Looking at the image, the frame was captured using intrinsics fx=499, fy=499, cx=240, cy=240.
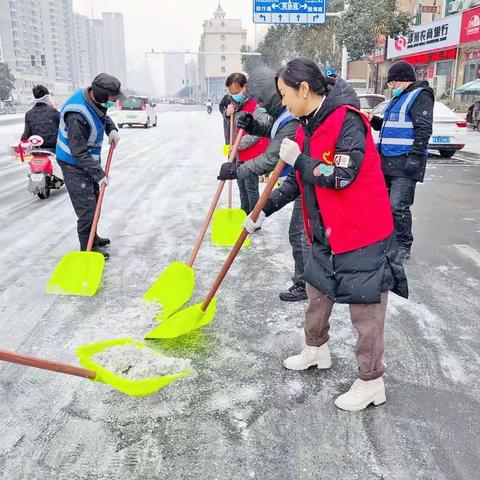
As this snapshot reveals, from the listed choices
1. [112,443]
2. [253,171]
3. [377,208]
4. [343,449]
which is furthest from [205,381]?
[253,171]

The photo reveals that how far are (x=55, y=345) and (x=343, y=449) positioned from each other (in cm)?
186

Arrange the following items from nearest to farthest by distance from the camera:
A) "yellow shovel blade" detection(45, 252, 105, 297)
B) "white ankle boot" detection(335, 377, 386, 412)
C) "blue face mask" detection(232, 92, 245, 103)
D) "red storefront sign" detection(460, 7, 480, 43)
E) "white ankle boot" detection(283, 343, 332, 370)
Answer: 1. "white ankle boot" detection(335, 377, 386, 412)
2. "white ankle boot" detection(283, 343, 332, 370)
3. "yellow shovel blade" detection(45, 252, 105, 297)
4. "blue face mask" detection(232, 92, 245, 103)
5. "red storefront sign" detection(460, 7, 480, 43)

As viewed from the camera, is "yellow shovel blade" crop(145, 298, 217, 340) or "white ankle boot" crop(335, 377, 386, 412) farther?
"yellow shovel blade" crop(145, 298, 217, 340)

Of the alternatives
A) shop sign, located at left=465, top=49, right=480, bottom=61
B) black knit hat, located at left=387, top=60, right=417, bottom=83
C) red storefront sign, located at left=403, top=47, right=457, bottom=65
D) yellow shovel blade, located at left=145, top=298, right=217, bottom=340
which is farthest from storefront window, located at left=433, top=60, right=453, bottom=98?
yellow shovel blade, located at left=145, top=298, right=217, bottom=340

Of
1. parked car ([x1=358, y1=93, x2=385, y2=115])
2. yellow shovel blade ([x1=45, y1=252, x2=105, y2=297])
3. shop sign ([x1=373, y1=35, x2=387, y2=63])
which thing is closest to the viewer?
yellow shovel blade ([x1=45, y1=252, x2=105, y2=297])

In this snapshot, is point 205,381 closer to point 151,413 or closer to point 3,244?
point 151,413

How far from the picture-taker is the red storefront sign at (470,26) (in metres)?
21.4

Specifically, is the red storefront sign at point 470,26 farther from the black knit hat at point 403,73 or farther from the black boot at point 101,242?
the black boot at point 101,242

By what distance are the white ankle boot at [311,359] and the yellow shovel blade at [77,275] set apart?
179 cm

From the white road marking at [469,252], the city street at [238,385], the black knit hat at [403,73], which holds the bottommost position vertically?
the city street at [238,385]

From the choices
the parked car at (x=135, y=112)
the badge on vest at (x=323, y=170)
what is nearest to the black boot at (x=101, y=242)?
the badge on vest at (x=323, y=170)

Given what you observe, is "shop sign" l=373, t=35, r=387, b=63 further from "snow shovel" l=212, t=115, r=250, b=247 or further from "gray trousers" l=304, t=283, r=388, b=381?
"gray trousers" l=304, t=283, r=388, b=381

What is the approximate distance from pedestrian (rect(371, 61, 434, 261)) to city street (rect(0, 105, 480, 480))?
774 mm

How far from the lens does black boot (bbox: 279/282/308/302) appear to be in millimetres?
3789
